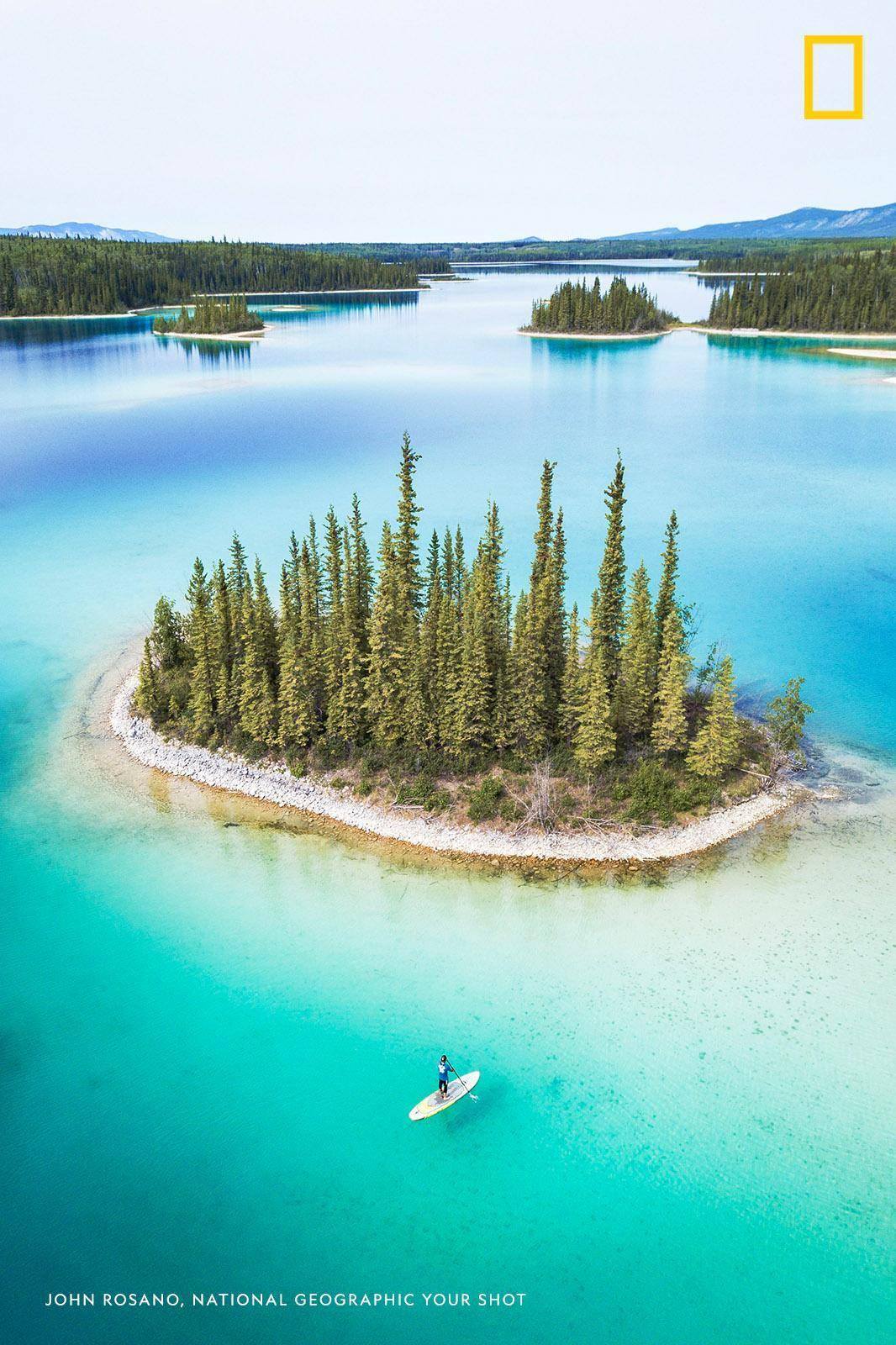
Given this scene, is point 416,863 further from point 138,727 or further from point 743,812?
point 138,727

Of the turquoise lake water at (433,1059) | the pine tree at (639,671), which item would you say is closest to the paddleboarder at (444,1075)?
the turquoise lake water at (433,1059)

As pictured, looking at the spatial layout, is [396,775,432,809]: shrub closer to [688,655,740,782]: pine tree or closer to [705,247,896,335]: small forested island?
[688,655,740,782]: pine tree

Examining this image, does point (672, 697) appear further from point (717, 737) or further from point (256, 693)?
point (256, 693)

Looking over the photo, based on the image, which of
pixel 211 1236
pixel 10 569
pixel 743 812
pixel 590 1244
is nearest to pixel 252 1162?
pixel 211 1236

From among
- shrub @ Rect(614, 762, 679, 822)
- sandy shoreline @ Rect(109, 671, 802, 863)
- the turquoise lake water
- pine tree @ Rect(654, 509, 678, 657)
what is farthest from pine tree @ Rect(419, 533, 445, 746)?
pine tree @ Rect(654, 509, 678, 657)

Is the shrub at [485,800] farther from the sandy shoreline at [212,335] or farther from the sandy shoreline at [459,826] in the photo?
the sandy shoreline at [212,335]

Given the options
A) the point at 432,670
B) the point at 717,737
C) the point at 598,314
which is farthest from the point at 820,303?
the point at 432,670
